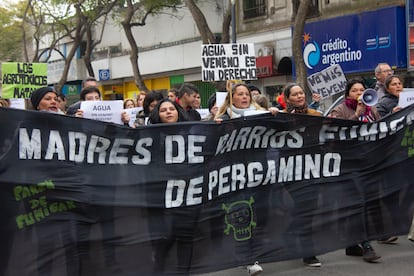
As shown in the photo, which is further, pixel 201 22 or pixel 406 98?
pixel 201 22

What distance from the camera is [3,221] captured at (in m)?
4.49

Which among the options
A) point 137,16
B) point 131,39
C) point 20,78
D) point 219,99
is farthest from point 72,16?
point 219,99

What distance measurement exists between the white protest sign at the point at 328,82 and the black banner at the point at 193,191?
4325 mm

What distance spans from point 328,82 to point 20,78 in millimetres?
5037

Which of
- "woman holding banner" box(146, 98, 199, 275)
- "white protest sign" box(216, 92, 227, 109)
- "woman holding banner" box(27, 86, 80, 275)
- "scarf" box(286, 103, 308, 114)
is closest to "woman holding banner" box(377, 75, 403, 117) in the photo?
"scarf" box(286, 103, 308, 114)

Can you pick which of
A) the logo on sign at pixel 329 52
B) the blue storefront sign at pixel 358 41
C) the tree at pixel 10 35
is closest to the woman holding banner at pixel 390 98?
the blue storefront sign at pixel 358 41

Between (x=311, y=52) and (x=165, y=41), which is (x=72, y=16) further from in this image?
(x=311, y=52)

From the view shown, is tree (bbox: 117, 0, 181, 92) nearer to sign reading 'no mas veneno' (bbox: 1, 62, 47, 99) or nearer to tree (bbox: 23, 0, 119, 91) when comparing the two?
tree (bbox: 23, 0, 119, 91)

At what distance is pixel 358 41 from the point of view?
56.8 feet

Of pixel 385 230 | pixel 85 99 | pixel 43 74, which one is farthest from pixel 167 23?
pixel 385 230

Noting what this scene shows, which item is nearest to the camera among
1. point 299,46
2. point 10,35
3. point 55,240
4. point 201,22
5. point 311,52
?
point 55,240

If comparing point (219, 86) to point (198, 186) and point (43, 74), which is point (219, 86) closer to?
point (43, 74)

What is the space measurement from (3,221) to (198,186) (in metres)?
1.61

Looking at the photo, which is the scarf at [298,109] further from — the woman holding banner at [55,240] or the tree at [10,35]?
the tree at [10,35]
